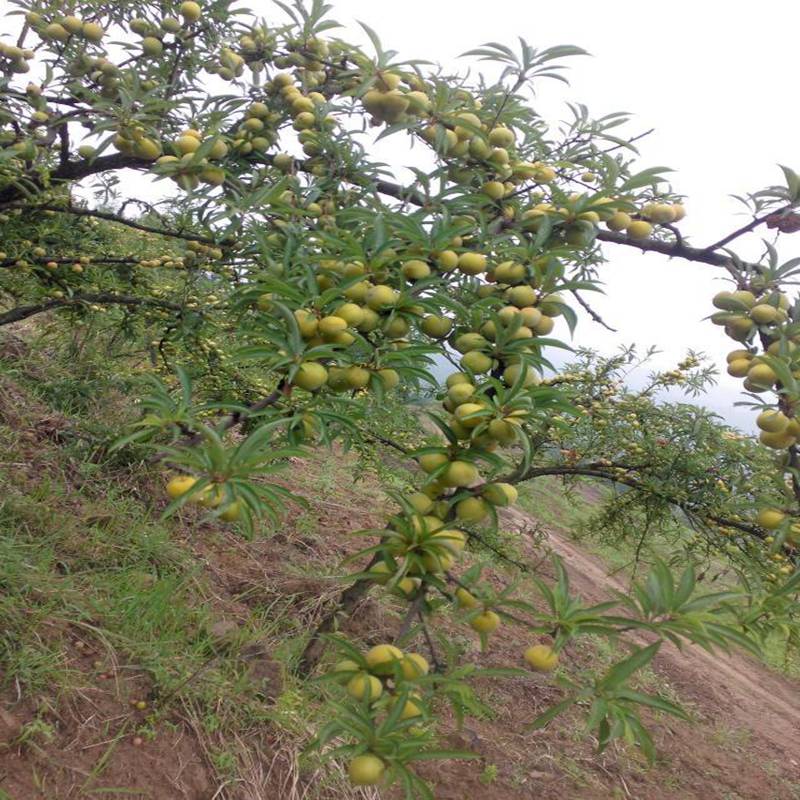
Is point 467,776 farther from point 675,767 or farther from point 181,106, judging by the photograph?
point 181,106

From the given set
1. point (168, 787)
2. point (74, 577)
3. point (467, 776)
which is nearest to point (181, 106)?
point (74, 577)

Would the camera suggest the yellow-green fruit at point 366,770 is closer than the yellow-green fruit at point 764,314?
Yes

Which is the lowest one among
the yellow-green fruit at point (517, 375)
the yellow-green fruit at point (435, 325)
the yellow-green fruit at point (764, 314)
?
the yellow-green fruit at point (517, 375)

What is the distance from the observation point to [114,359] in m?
4.27

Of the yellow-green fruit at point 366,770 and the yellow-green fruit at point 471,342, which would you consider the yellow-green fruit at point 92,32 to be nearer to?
the yellow-green fruit at point 471,342

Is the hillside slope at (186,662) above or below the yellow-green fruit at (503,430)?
below

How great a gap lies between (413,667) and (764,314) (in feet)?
3.03

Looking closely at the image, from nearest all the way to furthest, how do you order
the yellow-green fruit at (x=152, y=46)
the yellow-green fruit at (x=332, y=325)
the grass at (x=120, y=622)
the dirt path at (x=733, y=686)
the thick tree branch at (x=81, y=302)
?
the yellow-green fruit at (x=332, y=325), the yellow-green fruit at (x=152, y=46), the grass at (x=120, y=622), the thick tree branch at (x=81, y=302), the dirt path at (x=733, y=686)

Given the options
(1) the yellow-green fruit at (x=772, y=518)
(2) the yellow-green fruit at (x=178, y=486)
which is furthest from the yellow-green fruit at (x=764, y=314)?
(2) the yellow-green fruit at (x=178, y=486)

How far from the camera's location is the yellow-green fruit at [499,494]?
1.06 m

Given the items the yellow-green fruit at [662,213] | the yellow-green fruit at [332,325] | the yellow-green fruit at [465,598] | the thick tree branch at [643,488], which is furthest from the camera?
the thick tree branch at [643,488]

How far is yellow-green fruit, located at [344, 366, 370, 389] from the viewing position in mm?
1091

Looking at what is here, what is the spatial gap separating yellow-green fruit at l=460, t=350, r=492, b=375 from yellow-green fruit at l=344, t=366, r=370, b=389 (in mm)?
182

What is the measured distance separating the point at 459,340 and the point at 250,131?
101cm
